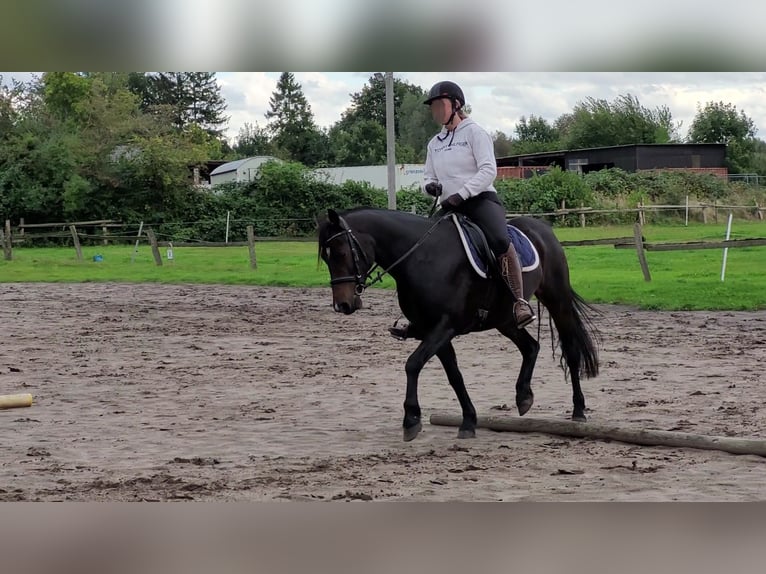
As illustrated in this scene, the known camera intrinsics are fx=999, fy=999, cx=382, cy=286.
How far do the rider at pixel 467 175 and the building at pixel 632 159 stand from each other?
4469mm

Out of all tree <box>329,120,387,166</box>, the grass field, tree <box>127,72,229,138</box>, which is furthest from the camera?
the grass field

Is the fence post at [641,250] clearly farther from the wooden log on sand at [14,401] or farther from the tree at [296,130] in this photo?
the wooden log on sand at [14,401]

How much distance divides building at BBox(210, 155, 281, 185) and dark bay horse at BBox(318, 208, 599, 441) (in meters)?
5.22

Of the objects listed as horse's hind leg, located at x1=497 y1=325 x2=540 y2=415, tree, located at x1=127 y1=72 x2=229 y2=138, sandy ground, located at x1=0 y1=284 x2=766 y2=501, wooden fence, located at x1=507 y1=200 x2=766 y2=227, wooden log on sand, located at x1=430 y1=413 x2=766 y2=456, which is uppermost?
tree, located at x1=127 y1=72 x2=229 y2=138

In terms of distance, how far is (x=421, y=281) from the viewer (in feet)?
16.8

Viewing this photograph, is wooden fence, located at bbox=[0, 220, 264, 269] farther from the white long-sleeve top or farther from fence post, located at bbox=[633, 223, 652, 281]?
the white long-sleeve top

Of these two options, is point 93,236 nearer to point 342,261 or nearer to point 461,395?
point 461,395

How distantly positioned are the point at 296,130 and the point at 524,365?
16.7ft

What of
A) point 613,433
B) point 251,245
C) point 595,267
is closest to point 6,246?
point 251,245

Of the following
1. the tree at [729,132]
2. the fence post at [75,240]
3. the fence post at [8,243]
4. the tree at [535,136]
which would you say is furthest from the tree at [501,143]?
the fence post at [8,243]

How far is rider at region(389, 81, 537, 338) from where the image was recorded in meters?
5.04

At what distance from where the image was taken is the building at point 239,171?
1030 centimetres

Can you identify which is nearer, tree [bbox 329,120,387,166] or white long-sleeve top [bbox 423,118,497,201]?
white long-sleeve top [bbox 423,118,497,201]

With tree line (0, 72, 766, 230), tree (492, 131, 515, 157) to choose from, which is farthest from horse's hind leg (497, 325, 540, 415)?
tree line (0, 72, 766, 230)
